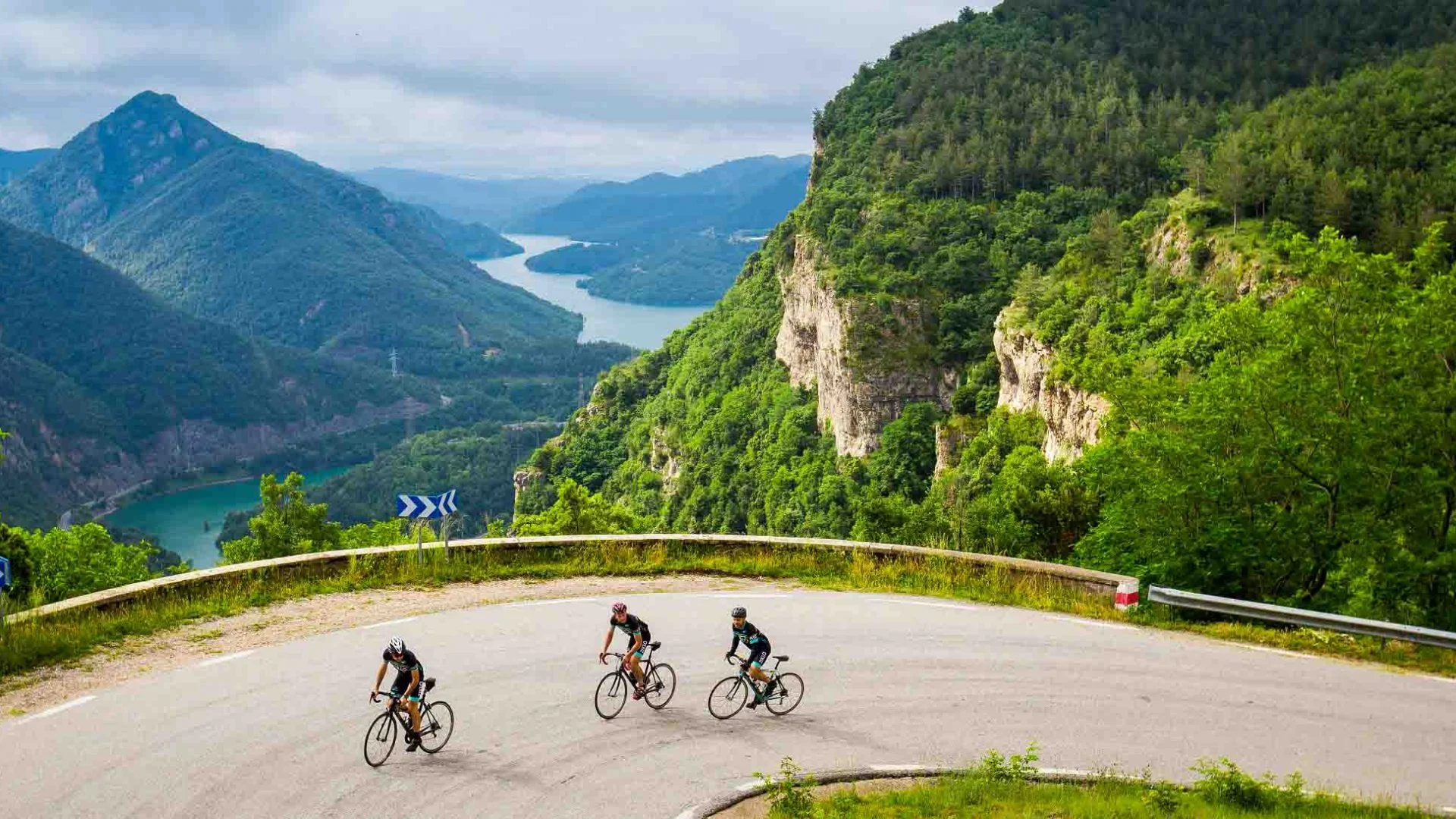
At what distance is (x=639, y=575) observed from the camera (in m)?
20.7

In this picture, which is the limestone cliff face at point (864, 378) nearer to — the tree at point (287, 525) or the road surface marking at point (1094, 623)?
the tree at point (287, 525)

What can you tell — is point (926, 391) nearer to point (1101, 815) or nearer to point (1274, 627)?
point (1274, 627)

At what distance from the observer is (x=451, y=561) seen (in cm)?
2052

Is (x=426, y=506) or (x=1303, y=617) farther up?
(x=426, y=506)

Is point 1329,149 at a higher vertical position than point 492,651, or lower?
higher

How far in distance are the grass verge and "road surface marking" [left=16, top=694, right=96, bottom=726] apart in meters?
1.36

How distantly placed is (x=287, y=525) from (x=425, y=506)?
29.5 m

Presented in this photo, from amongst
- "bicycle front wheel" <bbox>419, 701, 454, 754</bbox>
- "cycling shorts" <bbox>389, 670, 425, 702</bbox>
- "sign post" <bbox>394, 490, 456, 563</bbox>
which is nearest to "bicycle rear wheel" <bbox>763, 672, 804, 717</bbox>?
"bicycle front wheel" <bbox>419, 701, 454, 754</bbox>

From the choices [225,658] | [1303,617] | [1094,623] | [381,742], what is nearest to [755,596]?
[1094,623]

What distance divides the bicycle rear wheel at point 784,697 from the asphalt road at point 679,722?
15 cm

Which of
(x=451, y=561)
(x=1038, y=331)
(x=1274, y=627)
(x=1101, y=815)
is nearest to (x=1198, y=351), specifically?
(x=1038, y=331)

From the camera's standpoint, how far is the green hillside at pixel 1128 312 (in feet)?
62.0

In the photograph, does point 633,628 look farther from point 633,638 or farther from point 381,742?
point 381,742

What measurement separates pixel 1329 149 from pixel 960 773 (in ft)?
212
